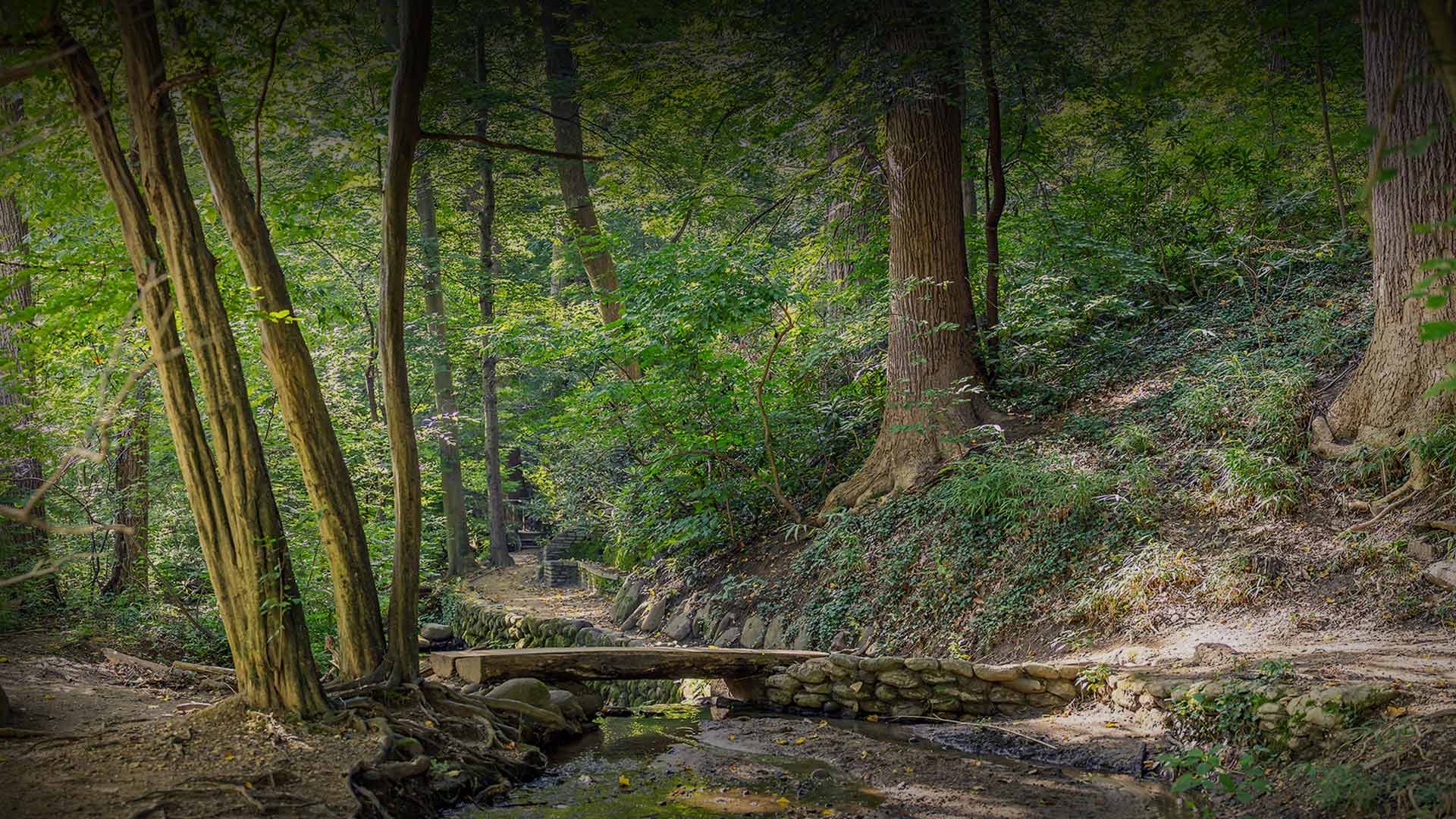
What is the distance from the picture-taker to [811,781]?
16.3ft

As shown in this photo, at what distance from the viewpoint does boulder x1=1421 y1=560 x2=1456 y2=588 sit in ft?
17.0

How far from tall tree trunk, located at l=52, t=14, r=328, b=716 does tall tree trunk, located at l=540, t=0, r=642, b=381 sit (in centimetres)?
672

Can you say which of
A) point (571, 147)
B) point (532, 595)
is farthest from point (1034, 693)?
point (571, 147)

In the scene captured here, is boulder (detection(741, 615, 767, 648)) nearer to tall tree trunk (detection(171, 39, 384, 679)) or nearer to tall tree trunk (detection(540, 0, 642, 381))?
tall tree trunk (detection(171, 39, 384, 679))

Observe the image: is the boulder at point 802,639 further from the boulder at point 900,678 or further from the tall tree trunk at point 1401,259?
the tall tree trunk at point 1401,259

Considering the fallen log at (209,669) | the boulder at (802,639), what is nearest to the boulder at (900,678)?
the boulder at (802,639)

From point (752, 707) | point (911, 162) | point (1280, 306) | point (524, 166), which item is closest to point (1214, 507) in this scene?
point (1280, 306)

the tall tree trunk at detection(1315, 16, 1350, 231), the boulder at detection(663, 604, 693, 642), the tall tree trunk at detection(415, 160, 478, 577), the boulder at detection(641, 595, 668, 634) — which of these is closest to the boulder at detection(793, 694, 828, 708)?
the boulder at detection(663, 604, 693, 642)

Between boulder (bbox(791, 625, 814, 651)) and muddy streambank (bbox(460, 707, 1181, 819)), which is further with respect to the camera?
boulder (bbox(791, 625, 814, 651))

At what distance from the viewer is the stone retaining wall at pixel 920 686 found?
19.0 feet

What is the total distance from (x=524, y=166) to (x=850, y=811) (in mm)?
12475

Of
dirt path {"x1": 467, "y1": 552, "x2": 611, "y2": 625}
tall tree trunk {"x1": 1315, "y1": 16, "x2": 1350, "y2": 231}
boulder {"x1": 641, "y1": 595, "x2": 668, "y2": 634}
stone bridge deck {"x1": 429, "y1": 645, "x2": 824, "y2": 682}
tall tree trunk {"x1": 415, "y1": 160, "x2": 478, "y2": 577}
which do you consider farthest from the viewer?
tall tree trunk {"x1": 415, "y1": 160, "x2": 478, "y2": 577}

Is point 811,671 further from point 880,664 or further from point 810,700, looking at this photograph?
point 880,664

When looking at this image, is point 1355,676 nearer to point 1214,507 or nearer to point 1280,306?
point 1214,507
